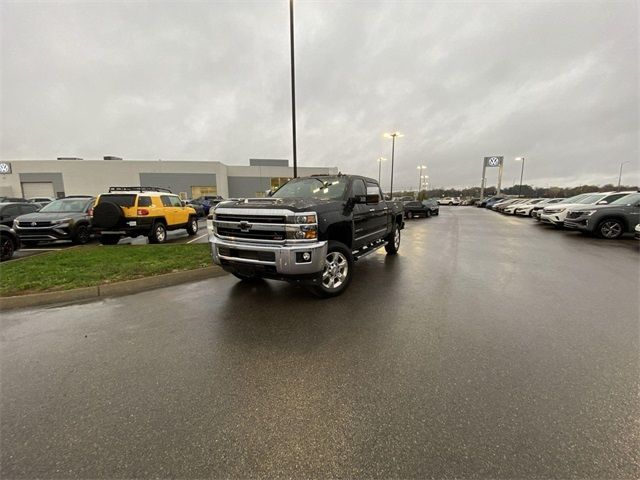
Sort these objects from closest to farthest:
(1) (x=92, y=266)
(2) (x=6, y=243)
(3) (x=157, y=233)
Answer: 1. (1) (x=92, y=266)
2. (2) (x=6, y=243)
3. (3) (x=157, y=233)

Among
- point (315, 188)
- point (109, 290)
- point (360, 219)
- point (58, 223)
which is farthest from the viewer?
point (58, 223)

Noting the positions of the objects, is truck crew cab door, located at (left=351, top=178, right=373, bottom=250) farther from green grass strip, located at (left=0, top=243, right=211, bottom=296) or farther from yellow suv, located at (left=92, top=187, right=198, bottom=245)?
yellow suv, located at (left=92, top=187, right=198, bottom=245)

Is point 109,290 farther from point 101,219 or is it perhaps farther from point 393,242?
point 393,242

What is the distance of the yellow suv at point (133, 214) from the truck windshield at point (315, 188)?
5.83 m

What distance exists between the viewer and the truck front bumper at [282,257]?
4.24 m

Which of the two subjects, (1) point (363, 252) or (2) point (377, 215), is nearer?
(1) point (363, 252)

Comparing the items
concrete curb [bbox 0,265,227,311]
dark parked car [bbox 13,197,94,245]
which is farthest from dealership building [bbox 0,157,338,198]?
concrete curb [bbox 0,265,227,311]

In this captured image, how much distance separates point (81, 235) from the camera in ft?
32.3

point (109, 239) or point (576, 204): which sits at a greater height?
point (576, 204)

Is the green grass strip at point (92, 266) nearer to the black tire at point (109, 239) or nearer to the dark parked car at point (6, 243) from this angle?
the dark parked car at point (6, 243)

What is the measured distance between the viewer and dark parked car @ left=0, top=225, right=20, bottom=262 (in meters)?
7.33

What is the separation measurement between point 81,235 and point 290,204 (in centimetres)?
957

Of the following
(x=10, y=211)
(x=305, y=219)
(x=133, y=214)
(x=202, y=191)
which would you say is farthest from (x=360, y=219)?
(x=202, y=191)

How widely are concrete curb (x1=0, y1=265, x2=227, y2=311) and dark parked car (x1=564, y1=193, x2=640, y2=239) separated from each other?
45.9ft
